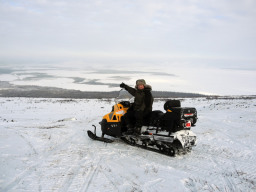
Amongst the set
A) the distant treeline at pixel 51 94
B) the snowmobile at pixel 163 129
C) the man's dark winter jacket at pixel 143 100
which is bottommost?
the distant treeline at pixel 51 94

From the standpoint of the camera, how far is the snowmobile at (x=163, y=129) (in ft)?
20.6

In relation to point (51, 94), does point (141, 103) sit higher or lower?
higher

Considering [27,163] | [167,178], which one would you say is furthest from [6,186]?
[167,178]

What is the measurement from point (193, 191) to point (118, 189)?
1434 mm

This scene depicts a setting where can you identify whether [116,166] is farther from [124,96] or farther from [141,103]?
[124,96]

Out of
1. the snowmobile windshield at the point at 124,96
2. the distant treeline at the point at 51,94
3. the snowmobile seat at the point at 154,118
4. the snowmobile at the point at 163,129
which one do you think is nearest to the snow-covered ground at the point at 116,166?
the snowmobile at the point at 163,129

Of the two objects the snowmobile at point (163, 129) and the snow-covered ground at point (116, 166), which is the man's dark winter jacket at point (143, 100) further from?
the snow-covered ground at point (116, 166)

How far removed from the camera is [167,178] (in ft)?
16.3

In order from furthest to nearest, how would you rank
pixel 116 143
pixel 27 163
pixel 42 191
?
pixel 116 143
pixel 27 163
pixel 42 191

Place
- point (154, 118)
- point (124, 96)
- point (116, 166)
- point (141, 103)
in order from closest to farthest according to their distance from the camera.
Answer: point (116, 166) < point (154, 118) < point (141, 103) < point (124, 96)

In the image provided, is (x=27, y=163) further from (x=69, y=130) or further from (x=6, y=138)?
(x=69, y=130)

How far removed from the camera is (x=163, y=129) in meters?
6.61

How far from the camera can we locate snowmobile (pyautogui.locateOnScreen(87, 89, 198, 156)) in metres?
6.28

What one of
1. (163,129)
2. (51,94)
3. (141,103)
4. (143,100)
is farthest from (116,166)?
(51,94)
